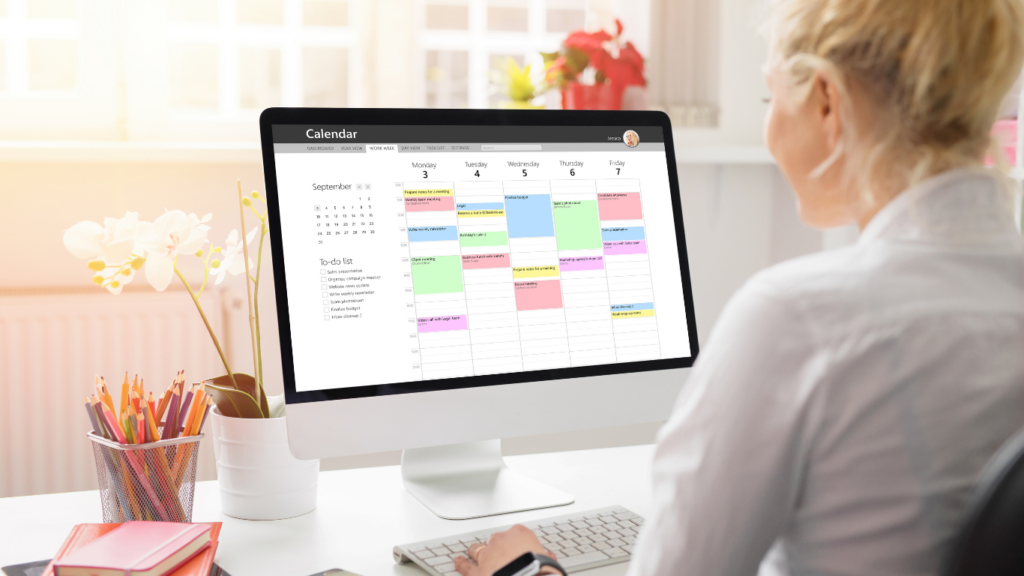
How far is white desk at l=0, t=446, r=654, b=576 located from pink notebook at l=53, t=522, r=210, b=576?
59 mm

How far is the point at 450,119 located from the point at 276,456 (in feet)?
1.49

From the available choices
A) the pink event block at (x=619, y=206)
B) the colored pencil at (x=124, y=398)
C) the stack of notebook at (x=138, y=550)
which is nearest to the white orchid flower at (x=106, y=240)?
the colored pencil at (x=124, y=398)

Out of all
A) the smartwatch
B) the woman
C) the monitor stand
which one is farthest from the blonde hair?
the monitor stand

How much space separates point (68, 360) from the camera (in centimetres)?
176

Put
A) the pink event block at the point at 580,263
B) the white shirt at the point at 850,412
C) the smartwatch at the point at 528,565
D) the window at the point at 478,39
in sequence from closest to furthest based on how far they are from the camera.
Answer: the white shirt at the point at 850,412 < the smartwatch at the point at 528,565 < the pink event block at the point at 580,263 < the window at the point at 478,39

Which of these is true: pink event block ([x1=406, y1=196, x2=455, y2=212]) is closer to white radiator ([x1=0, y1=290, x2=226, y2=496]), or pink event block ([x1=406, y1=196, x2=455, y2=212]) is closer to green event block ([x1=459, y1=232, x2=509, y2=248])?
green event block ([x1=459, y1=232, x2=509, y2=248])

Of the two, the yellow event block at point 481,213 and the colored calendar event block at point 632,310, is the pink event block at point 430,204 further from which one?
the colored calendar event block at point 632,310

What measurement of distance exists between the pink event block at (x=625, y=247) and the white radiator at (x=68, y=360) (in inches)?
42.7

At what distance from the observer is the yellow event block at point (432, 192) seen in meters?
0.97

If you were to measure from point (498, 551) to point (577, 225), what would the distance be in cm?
43

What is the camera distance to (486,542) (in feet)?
2.81

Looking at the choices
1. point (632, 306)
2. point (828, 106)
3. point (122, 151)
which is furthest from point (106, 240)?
point (122, 151)

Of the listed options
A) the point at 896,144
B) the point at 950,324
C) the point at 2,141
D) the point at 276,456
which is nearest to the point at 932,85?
the point at 896,144

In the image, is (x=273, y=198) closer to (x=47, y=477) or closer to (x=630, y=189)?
(x=630, y=189)
